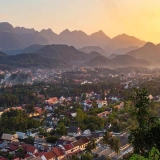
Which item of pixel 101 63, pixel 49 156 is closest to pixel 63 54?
pixel 101 63

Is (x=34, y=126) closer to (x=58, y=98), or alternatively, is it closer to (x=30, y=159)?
(x=30, y=159)

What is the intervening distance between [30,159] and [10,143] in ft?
12.2

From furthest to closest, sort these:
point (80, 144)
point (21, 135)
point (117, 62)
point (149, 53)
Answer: point (149, 53) → point (117, 62) → point (21, 135) → point (80, 144)

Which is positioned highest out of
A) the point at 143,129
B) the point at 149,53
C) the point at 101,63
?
the point at 149,53

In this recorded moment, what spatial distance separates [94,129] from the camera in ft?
69.0

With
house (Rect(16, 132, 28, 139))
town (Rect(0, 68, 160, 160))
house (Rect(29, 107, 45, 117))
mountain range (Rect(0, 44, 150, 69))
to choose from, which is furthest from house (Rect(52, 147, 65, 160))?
mountain range (Rect(0, 44, 150, 69))

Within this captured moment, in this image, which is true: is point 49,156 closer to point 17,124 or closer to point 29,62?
point 17,124

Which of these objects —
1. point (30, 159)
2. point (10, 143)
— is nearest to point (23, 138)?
point (10, 143)

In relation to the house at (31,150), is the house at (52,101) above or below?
below

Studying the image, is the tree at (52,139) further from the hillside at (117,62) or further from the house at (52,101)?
the hillside at (117,62)

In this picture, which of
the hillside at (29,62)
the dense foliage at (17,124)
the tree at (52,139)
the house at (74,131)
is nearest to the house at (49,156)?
the tree at (52,139)

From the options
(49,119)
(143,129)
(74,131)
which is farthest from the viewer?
(49,119)

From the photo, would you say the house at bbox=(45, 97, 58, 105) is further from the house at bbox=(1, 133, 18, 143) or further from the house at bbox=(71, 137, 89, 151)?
the house at bbox=(71, 137, 89, 151)

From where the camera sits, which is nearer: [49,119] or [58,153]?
[58,153]
